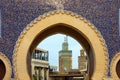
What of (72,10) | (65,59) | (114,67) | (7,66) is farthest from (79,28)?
(65,59)

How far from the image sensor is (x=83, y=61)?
1548 inches

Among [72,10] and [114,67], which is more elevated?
[72,10]

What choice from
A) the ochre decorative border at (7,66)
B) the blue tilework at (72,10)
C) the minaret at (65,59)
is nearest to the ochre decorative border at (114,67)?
the blue tilework at (72,10)

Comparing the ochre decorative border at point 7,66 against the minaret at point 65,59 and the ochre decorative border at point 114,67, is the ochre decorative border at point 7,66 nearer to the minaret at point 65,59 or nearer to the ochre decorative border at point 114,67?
the ochre decorative border at point 114,67

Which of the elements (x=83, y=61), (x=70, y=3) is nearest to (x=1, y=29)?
(x=70, y=3)

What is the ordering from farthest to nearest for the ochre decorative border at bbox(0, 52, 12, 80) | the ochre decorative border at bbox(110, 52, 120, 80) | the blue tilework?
1. the blue tilework
2. the ochre decorative border at bbox(110, 52, 120, 80)
3. the ochre decorative border at bbox(0, 52, 12, 80)

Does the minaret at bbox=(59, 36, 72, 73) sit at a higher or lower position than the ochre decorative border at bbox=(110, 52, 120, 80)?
higher

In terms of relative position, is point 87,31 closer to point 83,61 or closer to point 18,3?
point 18,3

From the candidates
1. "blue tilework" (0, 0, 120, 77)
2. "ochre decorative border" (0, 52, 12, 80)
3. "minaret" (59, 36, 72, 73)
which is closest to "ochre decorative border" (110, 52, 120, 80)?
"blue tilework" (0, 0, 120, 77)

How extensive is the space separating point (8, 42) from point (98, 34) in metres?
2.63

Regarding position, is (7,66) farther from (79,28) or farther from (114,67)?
(114,67)

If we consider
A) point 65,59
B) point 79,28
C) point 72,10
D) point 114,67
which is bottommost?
point 114,67

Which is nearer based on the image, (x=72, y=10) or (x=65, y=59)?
(x=72, y=10)

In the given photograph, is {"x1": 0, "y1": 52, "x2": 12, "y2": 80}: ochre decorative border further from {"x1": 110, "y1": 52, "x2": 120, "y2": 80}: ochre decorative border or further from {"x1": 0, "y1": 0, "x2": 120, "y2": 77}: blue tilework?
{"x1": 110, "y1": 52, "x2": 120, "y2": 80}: ochre decorative border
